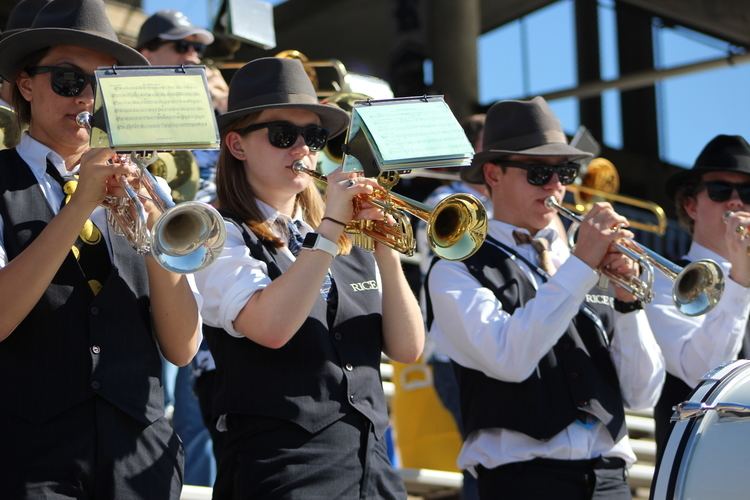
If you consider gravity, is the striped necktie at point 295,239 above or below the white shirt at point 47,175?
below

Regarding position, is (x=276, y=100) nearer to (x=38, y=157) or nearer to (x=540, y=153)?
(x=38, y=157)

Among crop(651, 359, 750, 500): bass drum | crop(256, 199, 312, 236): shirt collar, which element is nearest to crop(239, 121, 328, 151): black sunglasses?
crop(256, 199, 312, 236): shirt collar

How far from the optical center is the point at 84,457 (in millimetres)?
3527

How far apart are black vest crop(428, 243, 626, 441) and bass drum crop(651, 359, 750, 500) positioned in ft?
2.12

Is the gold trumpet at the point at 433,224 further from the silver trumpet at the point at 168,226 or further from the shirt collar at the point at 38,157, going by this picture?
the shirt collar at the point at 38,157

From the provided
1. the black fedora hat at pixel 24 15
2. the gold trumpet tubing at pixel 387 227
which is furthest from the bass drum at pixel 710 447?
the black fedora hat at pixel 24 15

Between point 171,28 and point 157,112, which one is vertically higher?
point 171,28

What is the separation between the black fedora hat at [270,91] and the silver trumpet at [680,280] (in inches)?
46.1

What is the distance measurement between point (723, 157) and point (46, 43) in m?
2.91

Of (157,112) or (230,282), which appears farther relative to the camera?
(230,282)

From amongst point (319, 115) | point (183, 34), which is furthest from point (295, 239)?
point (183, 34)

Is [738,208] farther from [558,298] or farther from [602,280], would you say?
[558,298]

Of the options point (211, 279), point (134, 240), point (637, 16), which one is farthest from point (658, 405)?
point (637, 16)

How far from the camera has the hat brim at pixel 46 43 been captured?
379cm
